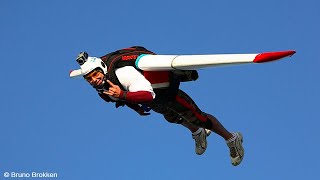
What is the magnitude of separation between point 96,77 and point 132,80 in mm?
580

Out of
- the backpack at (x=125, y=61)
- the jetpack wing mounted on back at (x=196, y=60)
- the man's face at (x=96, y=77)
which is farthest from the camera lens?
the backpack at (x=125, y=61)

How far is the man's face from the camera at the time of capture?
399 inches

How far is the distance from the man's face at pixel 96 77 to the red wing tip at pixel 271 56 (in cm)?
260

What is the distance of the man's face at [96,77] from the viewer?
33.3 feet

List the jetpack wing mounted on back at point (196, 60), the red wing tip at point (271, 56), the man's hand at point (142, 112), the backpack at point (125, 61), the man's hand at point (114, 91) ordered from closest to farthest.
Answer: the red wing tip at point (271, 56), the jetpack wing mounted on back at point (196, 60), the man's hand at point (114, 91), the backpack at point (125, 61), the man's hand at point (142, 112)

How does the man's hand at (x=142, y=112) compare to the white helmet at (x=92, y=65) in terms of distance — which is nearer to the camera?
the white helmet at (x=92, y=65)

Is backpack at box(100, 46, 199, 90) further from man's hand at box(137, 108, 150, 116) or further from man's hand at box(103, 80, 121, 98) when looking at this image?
man's hand at box(137, 108, 150, 116)

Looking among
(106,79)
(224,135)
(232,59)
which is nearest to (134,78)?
(106,79)

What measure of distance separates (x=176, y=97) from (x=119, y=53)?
1377 mm

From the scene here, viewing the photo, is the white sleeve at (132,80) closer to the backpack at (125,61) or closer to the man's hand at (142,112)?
the backpack at (125,61)

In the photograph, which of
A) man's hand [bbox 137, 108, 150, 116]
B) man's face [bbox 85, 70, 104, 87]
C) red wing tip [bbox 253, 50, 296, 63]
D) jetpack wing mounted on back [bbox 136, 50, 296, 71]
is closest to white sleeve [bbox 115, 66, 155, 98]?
jetpack wing mounted on back [bbox 136, 50, 296, 71]

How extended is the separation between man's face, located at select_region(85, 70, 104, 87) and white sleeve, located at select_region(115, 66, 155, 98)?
352mm

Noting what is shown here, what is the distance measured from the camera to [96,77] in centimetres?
1017

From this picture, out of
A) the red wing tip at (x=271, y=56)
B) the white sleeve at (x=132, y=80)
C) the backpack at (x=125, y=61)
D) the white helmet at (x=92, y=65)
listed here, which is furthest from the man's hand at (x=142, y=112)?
the red wing tip at (x=271, y=56)
